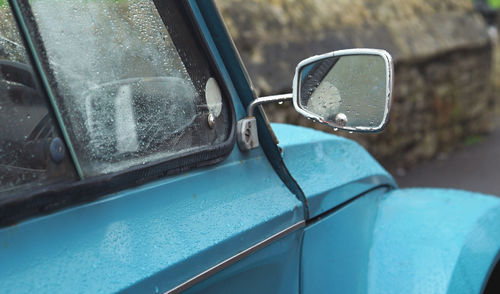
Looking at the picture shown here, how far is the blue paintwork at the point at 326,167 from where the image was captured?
1.64 metres

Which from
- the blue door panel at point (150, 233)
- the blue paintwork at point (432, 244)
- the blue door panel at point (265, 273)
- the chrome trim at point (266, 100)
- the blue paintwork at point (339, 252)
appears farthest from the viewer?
the blue paintwork at point (432, 244)

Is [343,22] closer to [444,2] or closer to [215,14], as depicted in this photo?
[444,2]

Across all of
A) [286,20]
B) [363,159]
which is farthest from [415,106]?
[363,159]

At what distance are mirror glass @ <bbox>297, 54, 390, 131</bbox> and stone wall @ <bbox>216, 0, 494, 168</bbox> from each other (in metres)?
3.27

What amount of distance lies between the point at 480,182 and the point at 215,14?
5.91 m

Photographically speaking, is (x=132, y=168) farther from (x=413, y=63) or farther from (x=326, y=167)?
(x=413, y=63)

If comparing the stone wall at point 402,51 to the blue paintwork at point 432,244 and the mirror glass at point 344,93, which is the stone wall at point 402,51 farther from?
the mirror glass at point 344,93

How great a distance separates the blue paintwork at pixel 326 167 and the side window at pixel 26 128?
0.74 metres

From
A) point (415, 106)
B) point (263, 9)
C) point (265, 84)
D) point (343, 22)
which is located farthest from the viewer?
point (415, 106)

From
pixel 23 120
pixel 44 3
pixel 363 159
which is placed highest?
pixel 44 3

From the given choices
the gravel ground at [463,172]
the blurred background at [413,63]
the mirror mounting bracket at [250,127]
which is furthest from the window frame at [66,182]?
the gravel ground at [463,172]

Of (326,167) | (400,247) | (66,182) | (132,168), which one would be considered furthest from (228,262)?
(400,247)

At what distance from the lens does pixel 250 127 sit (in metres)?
1.52

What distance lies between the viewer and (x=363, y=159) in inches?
81.4
